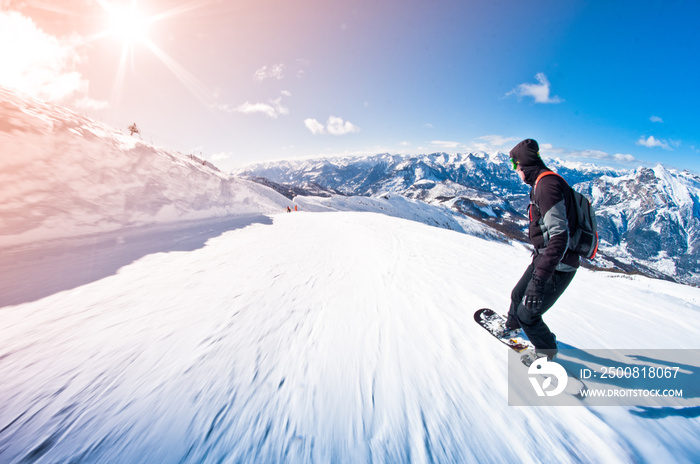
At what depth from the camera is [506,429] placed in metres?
2.36

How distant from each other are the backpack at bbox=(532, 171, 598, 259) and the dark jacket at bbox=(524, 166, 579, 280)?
0.07 m

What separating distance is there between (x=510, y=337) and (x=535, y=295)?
1.17 m

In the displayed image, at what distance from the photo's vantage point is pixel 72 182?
1088 cm

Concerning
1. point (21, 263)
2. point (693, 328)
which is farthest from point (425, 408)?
point (21, 263)

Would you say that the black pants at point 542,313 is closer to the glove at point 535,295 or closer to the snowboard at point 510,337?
the glove at point 535,295

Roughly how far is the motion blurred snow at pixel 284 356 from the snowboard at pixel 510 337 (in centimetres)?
22

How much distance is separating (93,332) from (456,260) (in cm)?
897

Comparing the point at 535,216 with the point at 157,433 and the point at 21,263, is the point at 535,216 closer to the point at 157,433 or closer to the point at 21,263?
the point at 157,433

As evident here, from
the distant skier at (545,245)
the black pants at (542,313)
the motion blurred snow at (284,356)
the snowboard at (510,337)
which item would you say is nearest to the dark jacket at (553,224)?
the distant skier at (545,245)

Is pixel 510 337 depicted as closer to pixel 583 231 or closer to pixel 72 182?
pixel 583 231

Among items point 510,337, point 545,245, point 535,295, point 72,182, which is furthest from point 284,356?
point 72,182

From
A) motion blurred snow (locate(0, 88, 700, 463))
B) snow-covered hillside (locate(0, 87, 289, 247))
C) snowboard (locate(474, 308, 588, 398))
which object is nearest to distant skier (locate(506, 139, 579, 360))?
snowboard (locate(474, 308, 588, 398))

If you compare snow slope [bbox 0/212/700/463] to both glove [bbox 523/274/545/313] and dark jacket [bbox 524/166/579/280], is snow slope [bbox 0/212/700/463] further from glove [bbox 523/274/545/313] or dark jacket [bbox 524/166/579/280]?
dark jacket [bbox 524/166/579/280]

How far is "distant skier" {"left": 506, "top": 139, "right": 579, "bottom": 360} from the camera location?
2906 mm
